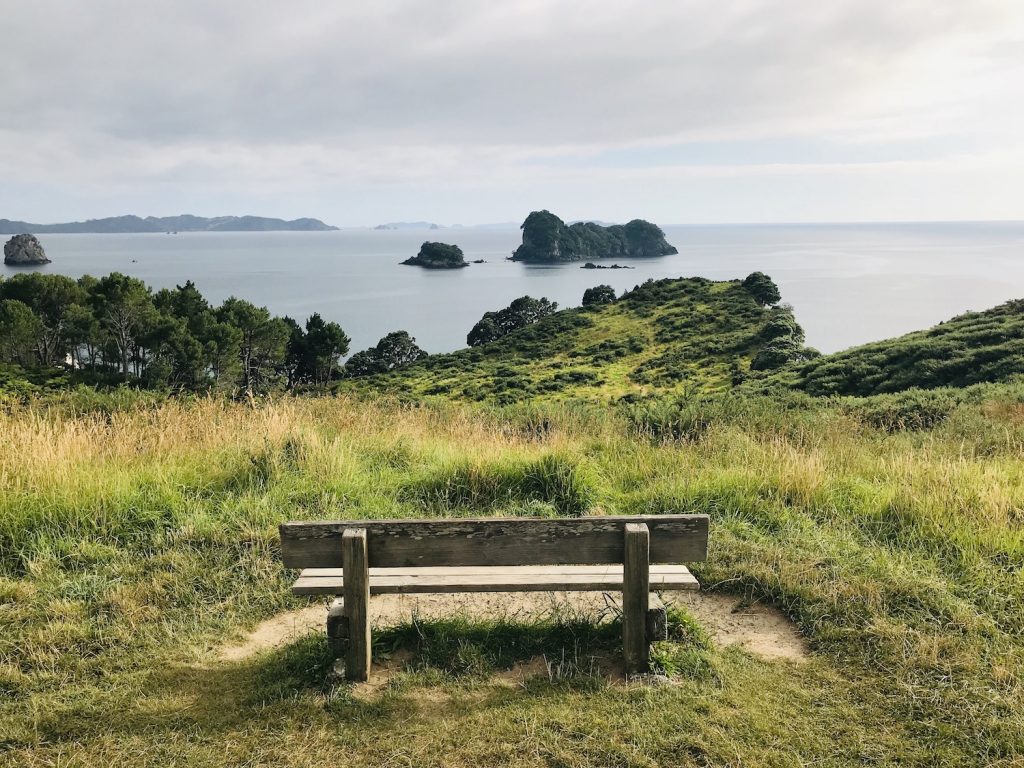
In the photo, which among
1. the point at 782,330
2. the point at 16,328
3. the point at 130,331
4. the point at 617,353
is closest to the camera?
the point at 16,328

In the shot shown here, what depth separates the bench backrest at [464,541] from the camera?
345cm

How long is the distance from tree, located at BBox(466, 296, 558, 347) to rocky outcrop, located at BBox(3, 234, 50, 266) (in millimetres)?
129022

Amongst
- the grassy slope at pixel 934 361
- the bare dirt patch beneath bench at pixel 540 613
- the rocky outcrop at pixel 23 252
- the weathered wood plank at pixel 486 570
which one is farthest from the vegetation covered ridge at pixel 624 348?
the rocky outcrop at pixel 23 252

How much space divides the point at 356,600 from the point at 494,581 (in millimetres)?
739

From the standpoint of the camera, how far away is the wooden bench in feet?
11.3

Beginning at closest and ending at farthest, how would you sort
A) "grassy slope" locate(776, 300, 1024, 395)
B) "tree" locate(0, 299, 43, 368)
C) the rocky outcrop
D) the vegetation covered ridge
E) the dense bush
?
"grassy slope" locate(776, 300, 1024, 395), "tree" locate(0, 299, 43, 368), the dense bush, the vegetation covered ridge, the rocky outcrop

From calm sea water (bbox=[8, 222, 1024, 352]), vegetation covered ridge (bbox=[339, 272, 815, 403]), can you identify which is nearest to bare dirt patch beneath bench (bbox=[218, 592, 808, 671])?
vegetation covered ridge (bbox=[339, 272, 815, 403])

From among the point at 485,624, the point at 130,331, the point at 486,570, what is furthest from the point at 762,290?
the point at 486,570

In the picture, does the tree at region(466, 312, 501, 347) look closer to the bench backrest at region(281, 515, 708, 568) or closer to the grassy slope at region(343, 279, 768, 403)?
the grassy slope at region(343, 279, 768, 403)

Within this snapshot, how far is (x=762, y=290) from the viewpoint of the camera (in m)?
68.2

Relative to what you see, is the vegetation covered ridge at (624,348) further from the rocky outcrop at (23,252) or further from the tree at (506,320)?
the rocky outcrop at (23,252)

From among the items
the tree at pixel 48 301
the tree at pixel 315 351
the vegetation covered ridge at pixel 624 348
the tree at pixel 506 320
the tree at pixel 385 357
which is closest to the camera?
the tree at pixel 48 301

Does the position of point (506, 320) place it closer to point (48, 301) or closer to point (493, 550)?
point (48, 301)

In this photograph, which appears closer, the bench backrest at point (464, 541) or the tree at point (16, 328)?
the bench backrest at point (464, 541)
